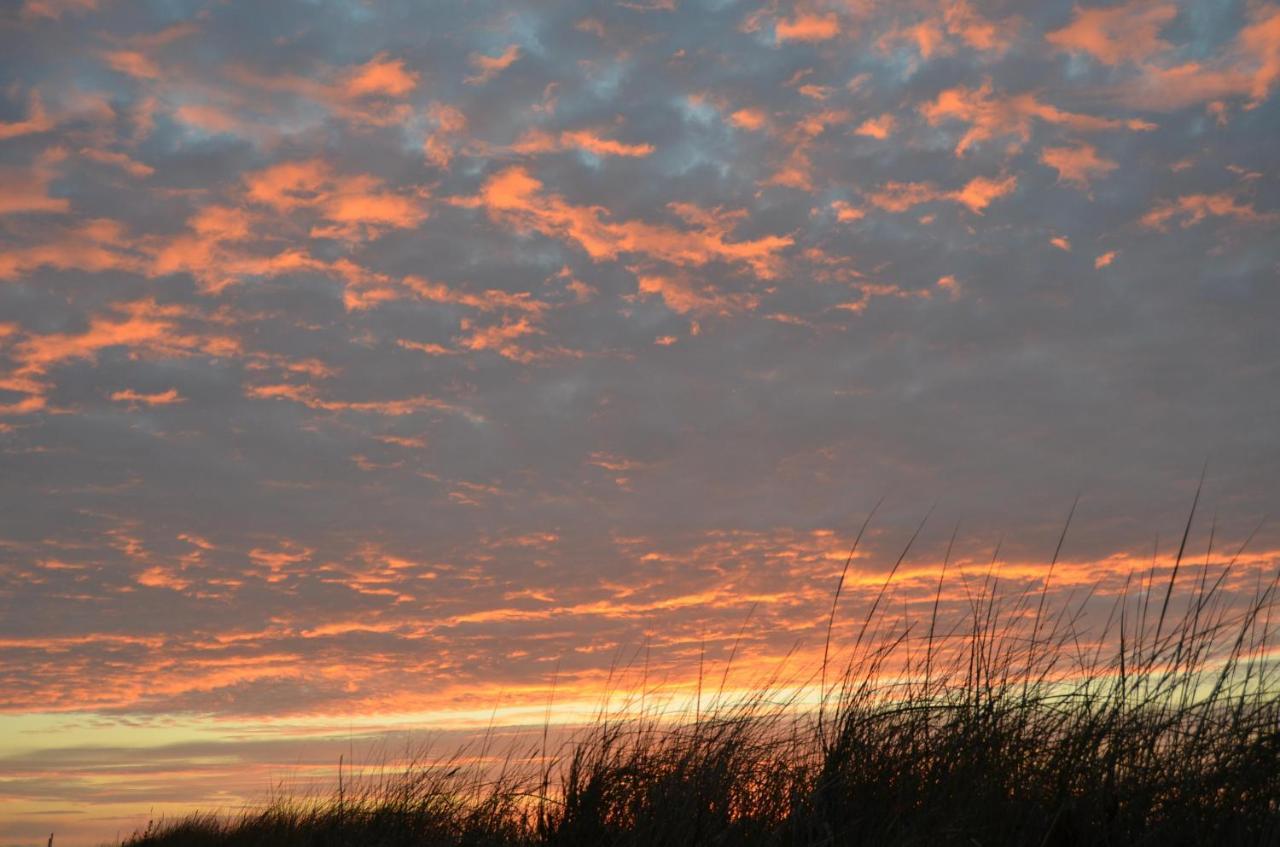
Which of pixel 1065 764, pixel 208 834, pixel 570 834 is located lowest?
pixel 208 834

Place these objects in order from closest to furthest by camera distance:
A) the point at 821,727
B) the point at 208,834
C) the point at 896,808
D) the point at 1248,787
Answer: the point at 1248,787 → the point at 896,808 → the point at 821,727 → the point at 208,834

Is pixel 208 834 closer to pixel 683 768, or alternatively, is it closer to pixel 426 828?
pixel 426 828

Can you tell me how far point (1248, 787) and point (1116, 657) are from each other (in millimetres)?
1273

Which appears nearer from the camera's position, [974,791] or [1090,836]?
[1090,836]

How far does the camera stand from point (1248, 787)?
3.85 meters

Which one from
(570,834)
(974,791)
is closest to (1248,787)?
(974,791)

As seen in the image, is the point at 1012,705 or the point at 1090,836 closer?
the point at 1090,836

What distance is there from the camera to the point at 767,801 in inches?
195

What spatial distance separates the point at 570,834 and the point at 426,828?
206 centimetres

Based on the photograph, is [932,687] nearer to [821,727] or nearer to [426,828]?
[821,727]

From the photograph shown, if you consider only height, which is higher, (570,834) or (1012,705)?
(1012,705)

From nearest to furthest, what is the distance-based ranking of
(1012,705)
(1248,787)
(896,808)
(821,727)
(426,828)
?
(1248,787)
(896,808)
(1012,705)
(821,727)
(426,828)

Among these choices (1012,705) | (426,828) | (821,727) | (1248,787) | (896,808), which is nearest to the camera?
→ (1248,787)

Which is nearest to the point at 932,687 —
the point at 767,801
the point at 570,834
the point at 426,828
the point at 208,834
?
the point at 767,801
